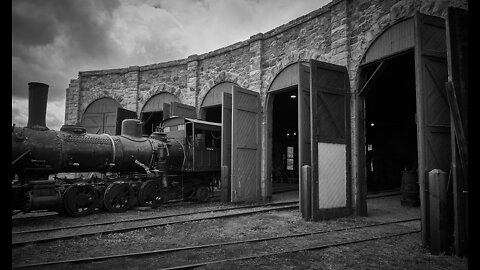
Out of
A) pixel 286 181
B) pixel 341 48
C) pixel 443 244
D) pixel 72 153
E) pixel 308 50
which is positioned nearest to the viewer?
pixel 443 244

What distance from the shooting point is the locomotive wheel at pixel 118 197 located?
8742 millimetres

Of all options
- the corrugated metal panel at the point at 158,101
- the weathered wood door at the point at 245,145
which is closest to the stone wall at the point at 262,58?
the corrugated metal panel at the point at 158,101

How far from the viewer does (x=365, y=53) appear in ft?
28.5

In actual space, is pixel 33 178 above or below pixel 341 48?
below

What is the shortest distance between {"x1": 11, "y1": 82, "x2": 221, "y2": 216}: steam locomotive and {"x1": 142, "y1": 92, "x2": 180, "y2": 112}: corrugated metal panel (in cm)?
395

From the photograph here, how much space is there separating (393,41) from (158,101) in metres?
11.9

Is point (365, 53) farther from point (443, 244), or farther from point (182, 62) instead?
point (182, 62)

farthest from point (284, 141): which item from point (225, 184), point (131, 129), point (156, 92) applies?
point (131, 129)

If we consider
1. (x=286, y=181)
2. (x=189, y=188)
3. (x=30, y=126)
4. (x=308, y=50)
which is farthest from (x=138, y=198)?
(x=286, y=181)

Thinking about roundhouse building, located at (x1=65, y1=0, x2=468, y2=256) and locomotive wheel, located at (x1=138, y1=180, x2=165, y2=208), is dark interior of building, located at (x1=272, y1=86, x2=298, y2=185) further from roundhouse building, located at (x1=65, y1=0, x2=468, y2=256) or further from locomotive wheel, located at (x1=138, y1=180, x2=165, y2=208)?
locomotive wheel, located at (x1=138, y1=180, x2=165, y2=208)

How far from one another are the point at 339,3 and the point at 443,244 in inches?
294

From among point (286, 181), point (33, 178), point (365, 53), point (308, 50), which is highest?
point (308, 50)

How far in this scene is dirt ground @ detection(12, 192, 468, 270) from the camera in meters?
4.50

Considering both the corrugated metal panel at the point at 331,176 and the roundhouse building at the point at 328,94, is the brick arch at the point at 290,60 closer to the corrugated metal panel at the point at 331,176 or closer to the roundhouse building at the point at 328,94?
the roundhouse building at the point at 328,94
